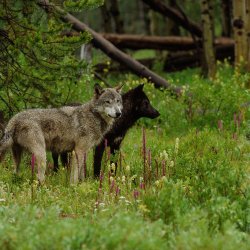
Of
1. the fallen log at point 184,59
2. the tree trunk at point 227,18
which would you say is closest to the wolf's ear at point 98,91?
the fallen log at point 184,59

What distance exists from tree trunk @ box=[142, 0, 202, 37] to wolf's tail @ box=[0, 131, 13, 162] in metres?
12.1

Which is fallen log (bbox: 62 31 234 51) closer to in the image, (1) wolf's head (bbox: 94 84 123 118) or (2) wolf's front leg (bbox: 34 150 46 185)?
(1) wolf's head (bbox: 94 84 123 118)

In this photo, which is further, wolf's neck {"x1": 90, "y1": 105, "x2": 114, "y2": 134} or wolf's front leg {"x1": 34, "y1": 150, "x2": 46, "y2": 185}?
wolf's neck {"x1": 90, "y1": 105, "x2": 114, "y2": 134}

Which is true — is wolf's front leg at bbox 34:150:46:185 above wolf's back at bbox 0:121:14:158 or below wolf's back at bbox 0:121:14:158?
below

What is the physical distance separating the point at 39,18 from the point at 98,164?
115 inches

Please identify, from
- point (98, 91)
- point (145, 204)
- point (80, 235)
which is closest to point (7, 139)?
point (98, 91)

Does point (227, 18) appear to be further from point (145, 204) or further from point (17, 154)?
point (145, 204)

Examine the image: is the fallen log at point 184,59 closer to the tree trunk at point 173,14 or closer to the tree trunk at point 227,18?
the tree trunk at point 173,14

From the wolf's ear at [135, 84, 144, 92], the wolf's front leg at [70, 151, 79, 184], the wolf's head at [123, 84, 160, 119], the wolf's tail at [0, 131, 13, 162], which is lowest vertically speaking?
the wolf's front leg at [70, 151, 79, 184]

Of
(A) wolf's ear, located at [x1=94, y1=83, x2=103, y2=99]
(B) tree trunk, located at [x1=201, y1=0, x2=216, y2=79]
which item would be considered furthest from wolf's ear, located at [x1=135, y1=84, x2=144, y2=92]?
(B) tree trunk, located at [x1=201, y1=0, x2=216, y2=79]

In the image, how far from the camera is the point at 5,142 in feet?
31.1

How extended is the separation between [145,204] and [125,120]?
459 centimetres

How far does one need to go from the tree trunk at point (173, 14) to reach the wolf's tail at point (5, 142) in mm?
12082

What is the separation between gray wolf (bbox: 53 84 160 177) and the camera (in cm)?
1098
